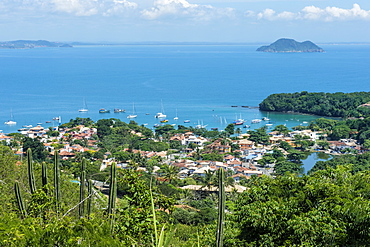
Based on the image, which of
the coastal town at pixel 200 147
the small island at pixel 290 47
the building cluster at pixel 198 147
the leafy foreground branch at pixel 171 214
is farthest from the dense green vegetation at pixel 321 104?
the small island at pixel 290 47

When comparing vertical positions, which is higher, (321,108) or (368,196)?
(368,196)

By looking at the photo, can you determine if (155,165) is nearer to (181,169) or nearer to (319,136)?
(181,169)

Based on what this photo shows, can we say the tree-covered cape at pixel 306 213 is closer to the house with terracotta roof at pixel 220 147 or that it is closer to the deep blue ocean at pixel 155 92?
the house with terracotta roof at pixel 220 147

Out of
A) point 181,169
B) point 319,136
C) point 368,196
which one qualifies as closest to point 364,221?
point 368,196

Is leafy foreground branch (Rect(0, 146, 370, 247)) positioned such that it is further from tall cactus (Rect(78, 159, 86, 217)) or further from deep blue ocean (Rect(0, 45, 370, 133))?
deep blue ocean (Rect(0, 45, 370, 133))

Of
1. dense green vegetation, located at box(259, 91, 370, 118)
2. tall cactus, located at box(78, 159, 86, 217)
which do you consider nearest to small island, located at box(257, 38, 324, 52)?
dense green vegetation, located at box(259, 91, 370, 118)

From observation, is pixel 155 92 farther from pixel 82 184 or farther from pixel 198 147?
pixel 82 184

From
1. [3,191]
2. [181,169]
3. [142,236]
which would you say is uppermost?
[142,236]
